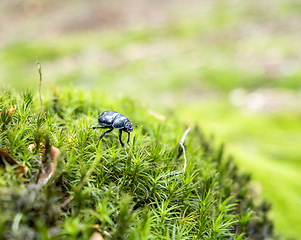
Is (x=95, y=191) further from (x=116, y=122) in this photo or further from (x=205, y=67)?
(x=205, y=67)

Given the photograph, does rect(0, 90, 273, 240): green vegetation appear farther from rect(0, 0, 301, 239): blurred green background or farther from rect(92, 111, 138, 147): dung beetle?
rect(0, 0, 301, 239): blurred green background

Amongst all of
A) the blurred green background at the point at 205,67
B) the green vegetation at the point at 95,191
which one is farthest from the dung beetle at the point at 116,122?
the blurred green background at the point at 205,67

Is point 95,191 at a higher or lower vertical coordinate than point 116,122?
lower

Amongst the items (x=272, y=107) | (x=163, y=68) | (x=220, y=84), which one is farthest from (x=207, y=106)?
(x=163, y=68)

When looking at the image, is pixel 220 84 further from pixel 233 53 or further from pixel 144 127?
pixel 144 127

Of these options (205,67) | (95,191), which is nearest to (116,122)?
(95,191)

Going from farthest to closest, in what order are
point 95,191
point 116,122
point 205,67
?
point 205,67, point 116,122, point 95,191

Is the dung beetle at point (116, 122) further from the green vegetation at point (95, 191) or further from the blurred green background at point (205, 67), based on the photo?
the blurred green background at point (205, 67)

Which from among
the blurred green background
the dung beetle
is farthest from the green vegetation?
the blurred green background
